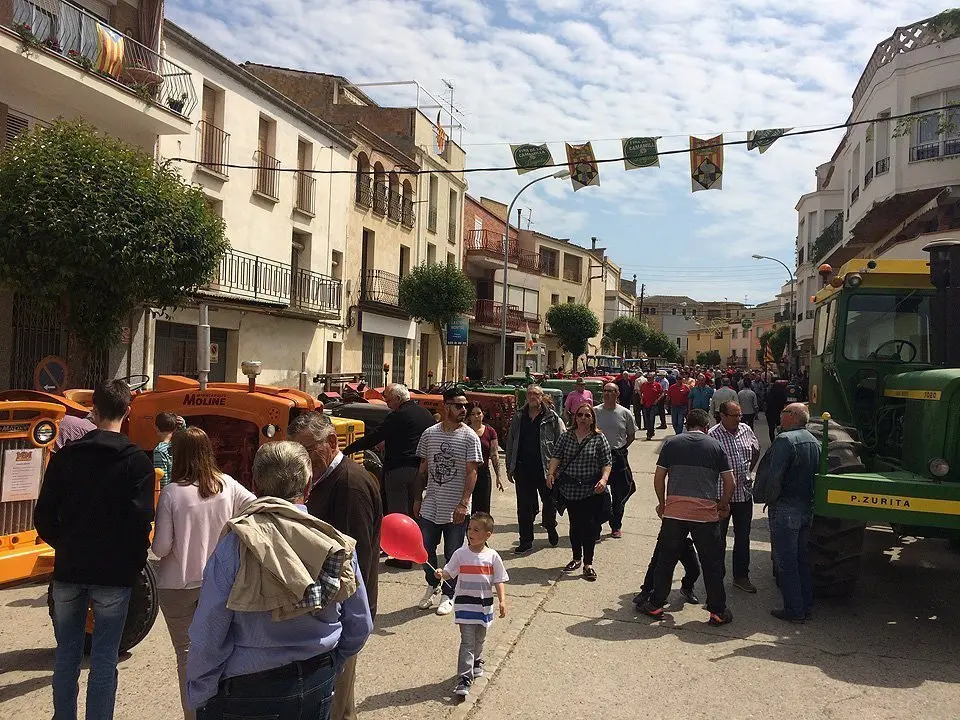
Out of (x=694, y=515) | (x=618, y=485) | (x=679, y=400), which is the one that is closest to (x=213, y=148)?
(x=679, y=400)

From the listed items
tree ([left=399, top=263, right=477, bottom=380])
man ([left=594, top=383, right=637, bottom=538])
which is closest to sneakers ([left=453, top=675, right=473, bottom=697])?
man ([left=594, top=383, right=637, bottom=538])

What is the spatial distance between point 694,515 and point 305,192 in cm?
1852

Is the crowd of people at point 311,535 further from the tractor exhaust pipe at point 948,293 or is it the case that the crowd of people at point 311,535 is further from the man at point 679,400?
the man at point 679,400

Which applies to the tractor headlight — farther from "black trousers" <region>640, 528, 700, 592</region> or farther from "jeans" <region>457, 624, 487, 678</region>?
"black trousers" <region>640, 528, 700, 592</region>

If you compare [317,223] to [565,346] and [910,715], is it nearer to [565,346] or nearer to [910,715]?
[910,715]

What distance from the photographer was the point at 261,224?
20141 millimetres

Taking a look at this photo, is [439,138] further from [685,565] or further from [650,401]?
[685,565]

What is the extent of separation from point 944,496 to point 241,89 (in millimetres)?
18012

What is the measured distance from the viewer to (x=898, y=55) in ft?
68.8

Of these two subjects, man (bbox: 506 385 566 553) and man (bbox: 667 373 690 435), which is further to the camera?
man (bbox: 667 373 690 435)

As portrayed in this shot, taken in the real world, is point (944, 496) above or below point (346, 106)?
below

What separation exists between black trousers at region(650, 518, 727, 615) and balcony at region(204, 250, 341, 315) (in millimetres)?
12705

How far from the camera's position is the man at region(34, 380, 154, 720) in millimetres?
3539

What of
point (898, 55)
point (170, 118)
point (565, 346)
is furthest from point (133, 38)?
point (565, 346)
